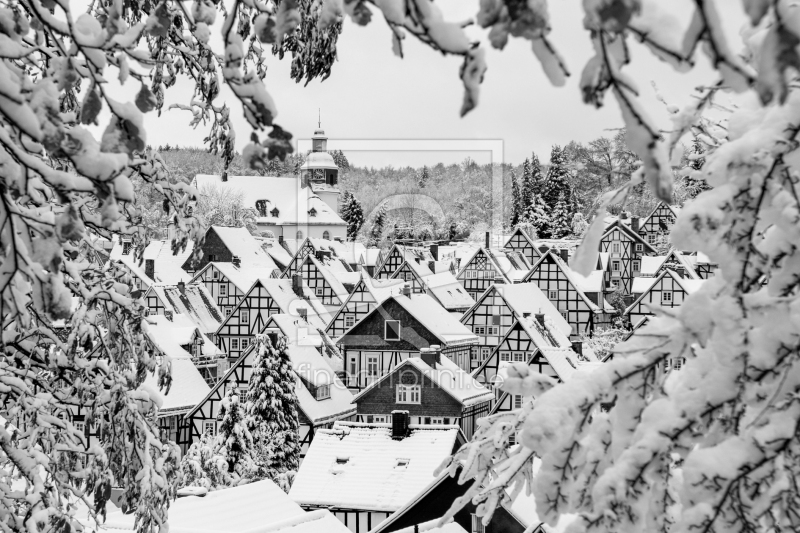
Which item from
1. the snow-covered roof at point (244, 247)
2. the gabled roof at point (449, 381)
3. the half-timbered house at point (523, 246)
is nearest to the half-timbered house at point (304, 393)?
the gabled roof at point (449, 381)

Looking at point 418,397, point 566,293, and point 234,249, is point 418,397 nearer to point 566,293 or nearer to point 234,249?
point 566,293

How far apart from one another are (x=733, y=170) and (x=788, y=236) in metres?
0.21

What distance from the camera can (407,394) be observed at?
27734mm

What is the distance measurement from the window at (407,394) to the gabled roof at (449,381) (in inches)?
20.5

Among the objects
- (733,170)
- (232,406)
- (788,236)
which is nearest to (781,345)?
(788,236)

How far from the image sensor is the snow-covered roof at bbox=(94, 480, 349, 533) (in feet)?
44.6

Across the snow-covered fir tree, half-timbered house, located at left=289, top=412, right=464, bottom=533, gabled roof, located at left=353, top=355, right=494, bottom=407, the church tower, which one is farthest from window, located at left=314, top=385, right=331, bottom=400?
the church tower

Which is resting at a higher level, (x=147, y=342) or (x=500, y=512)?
(x=147, y=342)

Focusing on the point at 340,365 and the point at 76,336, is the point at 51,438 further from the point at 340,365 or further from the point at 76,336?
the point at 340,365

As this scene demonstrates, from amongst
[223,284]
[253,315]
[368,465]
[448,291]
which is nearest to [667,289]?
[448,291]

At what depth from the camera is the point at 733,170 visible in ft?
7.07

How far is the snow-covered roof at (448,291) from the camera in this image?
1646 inches

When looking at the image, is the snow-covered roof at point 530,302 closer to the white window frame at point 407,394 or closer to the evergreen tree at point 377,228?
the white window frame at point 407,394

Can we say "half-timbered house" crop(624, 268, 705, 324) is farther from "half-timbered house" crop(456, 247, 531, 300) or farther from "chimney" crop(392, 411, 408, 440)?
"chimney" crop(392, 411, 408, 440)
